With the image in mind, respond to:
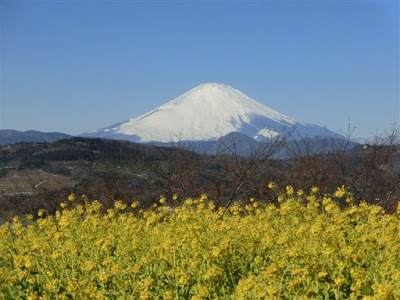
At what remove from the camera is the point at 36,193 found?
15.6m

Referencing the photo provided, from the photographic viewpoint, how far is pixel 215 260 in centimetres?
555

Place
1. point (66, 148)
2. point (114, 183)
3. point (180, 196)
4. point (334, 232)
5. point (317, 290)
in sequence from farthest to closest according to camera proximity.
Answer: point (66, 148) < point (114, 183) < point (180, 196) < point (334, 232) < point (317, 290)

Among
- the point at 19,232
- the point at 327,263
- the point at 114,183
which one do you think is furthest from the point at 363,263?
the point at 114,183

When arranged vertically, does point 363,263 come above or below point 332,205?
below

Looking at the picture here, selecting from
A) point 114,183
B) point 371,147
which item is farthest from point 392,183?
point 114,183

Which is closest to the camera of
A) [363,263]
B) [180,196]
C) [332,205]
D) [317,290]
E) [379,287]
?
[379,287]

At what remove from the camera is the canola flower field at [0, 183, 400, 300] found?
15.5ft

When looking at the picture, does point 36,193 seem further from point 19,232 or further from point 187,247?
point 187,247

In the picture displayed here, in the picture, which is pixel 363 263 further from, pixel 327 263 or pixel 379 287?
pixel 379 287

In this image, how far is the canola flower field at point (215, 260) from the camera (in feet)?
15.5

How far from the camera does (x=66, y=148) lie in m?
80.0

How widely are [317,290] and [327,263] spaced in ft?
1.20

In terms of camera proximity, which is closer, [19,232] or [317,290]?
[317,290]

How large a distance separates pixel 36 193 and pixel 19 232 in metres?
8.84
